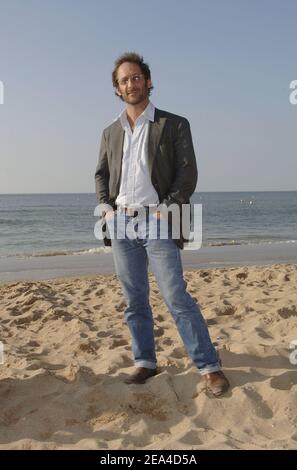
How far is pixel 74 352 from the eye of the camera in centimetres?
455

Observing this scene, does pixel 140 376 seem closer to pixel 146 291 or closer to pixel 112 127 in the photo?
pixel 146 291

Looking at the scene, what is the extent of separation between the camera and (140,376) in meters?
3.56

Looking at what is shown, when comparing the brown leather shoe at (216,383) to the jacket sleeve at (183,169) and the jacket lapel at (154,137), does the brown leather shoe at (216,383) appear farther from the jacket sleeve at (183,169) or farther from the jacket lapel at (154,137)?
the jacket lapel at (154,137)

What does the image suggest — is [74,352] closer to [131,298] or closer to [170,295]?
[131,298]

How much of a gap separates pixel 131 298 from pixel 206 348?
659 mm

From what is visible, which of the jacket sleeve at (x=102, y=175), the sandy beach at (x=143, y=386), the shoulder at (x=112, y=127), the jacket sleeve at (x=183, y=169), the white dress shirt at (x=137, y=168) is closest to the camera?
the sandy beach at (x=143, y=386)

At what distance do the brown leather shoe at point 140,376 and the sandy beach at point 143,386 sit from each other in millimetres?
59

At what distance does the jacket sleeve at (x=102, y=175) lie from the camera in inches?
143

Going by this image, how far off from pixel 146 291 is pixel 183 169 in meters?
0.96

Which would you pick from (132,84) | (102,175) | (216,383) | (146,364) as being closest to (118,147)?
(102,175)

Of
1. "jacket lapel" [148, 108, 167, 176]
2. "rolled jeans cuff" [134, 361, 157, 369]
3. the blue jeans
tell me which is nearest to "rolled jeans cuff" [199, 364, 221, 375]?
the blue jeans

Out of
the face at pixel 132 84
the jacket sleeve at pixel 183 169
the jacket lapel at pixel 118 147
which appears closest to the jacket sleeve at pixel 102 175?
the jacket lapel at pixel 118 147

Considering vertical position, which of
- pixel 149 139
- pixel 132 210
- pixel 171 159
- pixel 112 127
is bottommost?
pixel 132 210
